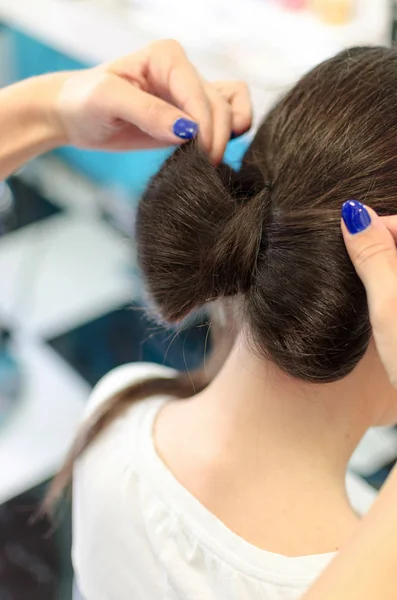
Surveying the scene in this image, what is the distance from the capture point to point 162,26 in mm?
1593

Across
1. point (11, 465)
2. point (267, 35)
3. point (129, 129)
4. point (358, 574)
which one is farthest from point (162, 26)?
point (358, 574)

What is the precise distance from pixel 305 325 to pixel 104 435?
347 millimetres

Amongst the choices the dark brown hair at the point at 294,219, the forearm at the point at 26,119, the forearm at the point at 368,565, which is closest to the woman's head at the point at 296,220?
the dark brown hair at the point at 294,219

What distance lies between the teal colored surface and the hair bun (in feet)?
4.61

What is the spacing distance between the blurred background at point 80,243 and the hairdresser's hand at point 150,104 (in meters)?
0.11

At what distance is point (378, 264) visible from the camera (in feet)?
1.65

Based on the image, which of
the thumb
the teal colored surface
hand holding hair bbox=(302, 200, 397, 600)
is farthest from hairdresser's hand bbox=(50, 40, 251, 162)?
the teal colored surface

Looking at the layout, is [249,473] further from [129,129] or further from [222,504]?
[129,129]

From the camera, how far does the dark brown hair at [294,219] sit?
566 mm

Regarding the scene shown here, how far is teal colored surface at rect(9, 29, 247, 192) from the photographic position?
2102 millimetres

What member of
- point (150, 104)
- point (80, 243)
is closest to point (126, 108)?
point (150, 104)

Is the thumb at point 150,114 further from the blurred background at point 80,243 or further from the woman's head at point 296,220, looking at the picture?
the blurred background at point 80,243

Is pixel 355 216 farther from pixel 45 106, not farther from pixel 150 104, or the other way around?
pixel 45 106

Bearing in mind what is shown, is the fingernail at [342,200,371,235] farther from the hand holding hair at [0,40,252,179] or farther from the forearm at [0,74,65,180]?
the forearm at [0,74,65,180]
